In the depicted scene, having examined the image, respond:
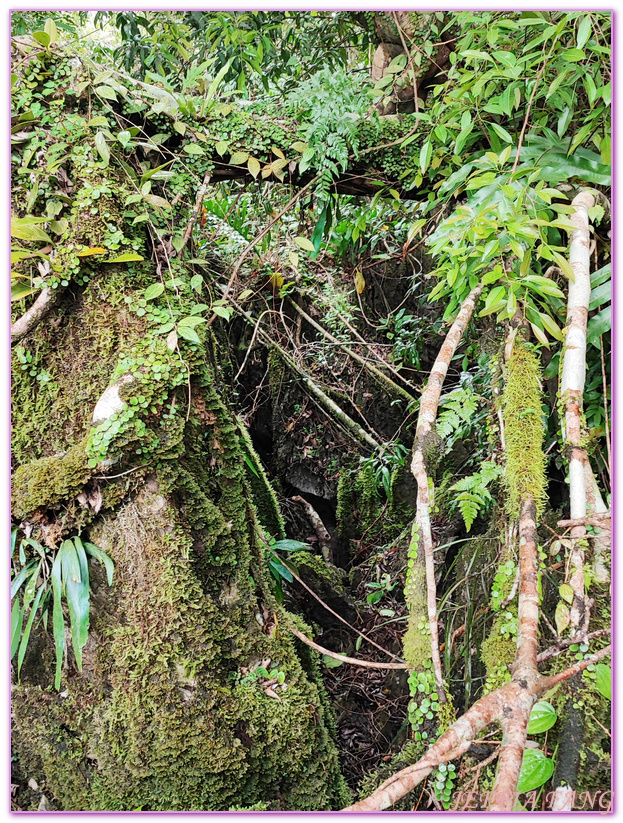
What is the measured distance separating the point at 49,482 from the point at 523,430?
5.89ft

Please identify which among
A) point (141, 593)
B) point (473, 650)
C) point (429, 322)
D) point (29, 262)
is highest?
point (429, 322)

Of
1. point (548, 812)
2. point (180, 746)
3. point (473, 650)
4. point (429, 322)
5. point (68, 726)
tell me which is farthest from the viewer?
point (429, 322)

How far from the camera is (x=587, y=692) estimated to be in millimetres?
1498

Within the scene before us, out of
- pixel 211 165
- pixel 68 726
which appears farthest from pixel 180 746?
pixel 211 165

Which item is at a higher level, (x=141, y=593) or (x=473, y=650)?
(x=141, y=593)

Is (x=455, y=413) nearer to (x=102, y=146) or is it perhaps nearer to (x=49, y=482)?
(x=49, y=482)

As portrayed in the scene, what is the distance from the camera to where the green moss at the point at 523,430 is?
1767mm

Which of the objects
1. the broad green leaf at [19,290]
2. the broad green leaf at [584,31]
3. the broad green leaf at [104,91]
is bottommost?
the broad green leaf at [19,290]

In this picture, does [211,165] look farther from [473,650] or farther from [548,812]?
[548,812]

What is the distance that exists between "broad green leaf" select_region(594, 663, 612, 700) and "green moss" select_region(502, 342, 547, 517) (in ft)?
1.63

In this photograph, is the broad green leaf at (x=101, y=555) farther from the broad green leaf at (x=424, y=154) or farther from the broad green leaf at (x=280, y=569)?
the broad green leaf at (x=424, y=154)

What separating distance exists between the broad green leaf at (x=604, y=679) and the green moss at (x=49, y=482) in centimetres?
183

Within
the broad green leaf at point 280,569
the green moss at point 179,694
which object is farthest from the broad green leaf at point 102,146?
the broad green leaf at point 280,569

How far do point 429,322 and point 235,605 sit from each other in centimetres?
274
